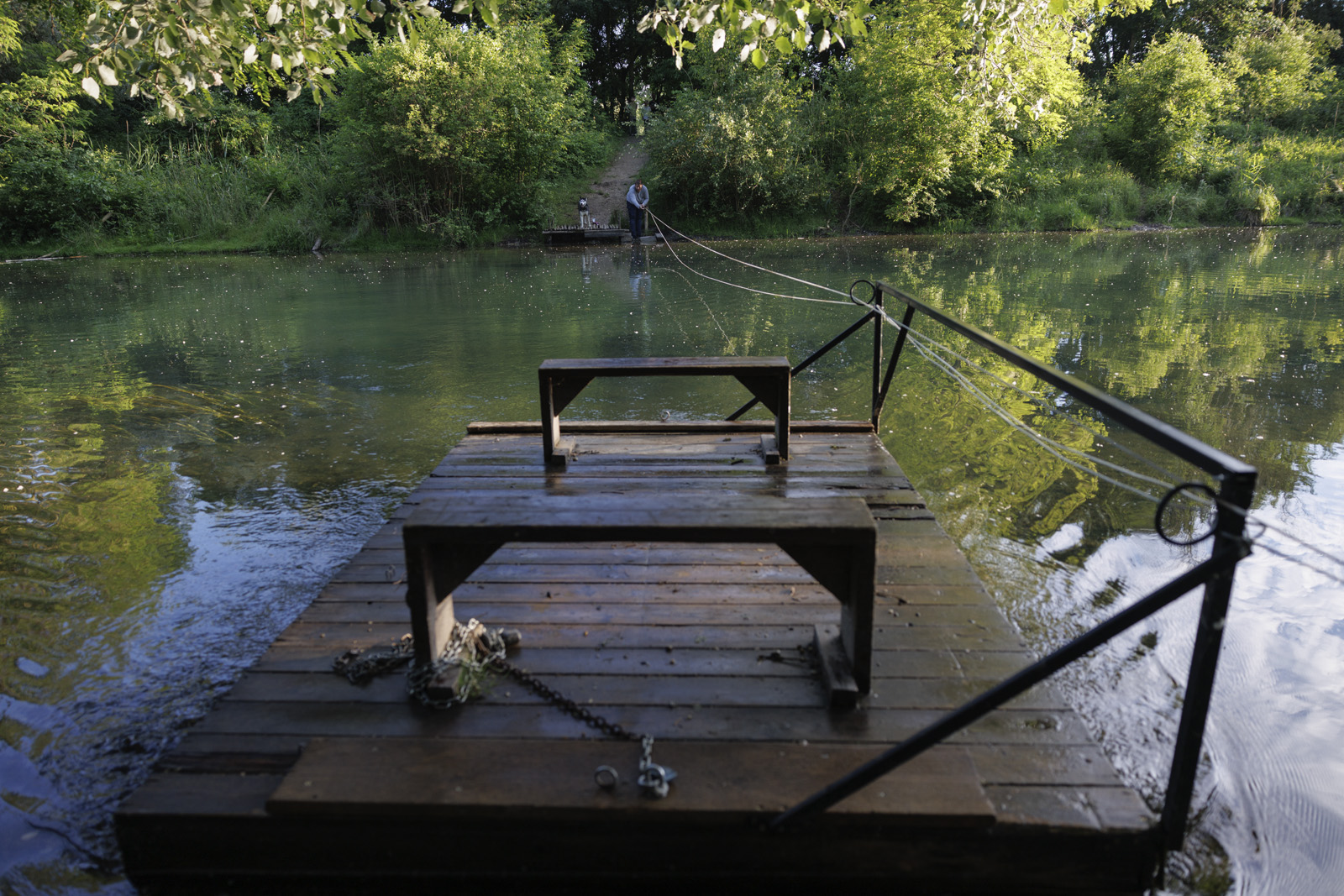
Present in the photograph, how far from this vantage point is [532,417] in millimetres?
7102

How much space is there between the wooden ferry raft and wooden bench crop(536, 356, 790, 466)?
158 centimetres

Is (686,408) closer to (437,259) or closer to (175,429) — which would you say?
(175,429)

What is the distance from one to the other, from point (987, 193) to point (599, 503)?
96.0ft

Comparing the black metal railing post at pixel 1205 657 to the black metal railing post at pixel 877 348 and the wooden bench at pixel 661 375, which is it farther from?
the black metal railing post at pixel 877 348

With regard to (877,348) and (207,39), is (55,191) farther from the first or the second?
(877,348)

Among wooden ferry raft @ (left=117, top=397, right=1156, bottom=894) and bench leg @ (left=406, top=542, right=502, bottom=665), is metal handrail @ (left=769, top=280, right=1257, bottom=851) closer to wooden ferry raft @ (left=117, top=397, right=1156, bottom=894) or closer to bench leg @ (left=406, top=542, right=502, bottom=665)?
wooden ferry raft @ (left=117, top=397, right=1156, bottom=894)

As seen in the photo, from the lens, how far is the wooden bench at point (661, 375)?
14.4ft

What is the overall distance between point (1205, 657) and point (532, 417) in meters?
5.87

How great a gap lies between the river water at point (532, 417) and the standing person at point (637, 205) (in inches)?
389

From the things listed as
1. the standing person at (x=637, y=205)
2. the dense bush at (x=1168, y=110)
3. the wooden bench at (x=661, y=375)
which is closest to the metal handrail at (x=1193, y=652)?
the wooden bench at (x=661, y=375)

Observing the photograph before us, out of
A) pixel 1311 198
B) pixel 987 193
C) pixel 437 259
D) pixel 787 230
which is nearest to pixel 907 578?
pixel 437 259

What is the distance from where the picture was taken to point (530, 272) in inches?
715

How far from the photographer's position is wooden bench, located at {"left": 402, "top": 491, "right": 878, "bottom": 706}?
2.27m

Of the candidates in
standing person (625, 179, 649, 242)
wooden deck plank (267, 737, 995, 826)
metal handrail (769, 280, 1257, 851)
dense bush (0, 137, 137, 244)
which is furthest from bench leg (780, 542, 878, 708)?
dense bush (0, 137, 137, 244)
